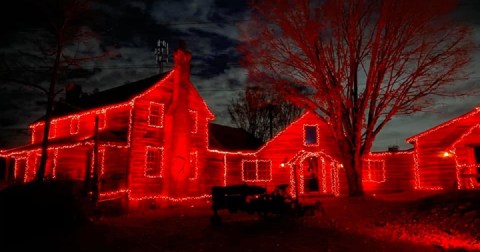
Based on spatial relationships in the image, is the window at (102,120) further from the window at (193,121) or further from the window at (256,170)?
the window at (256,170)

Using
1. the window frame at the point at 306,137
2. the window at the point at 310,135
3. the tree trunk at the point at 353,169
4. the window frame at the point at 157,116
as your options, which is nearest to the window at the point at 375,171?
the window frame at the point at 306,137

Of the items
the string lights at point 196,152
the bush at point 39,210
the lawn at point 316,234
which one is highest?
the string lights at point 196,152

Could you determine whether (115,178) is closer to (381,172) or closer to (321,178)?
(321,178)

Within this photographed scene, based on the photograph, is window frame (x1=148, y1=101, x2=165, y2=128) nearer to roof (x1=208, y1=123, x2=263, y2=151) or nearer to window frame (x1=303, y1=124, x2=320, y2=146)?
roof (x1=208, y1=123, x2=263, y2=151)

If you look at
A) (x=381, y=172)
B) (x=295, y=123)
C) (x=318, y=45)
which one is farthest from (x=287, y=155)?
(x=318, y=45)

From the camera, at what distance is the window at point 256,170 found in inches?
1080

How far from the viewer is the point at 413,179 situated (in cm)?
2583

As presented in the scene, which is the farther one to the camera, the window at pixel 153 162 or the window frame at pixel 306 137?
the window frame at pixel 306 137

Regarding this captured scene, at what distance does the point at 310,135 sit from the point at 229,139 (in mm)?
6921

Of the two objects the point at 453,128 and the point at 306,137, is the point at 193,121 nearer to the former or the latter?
the point at 306,137

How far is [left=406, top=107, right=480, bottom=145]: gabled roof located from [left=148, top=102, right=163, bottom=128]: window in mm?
16590

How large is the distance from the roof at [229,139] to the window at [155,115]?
15.5 feet

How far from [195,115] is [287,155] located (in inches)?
276

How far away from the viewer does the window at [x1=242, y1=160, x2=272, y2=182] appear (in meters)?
27.4
